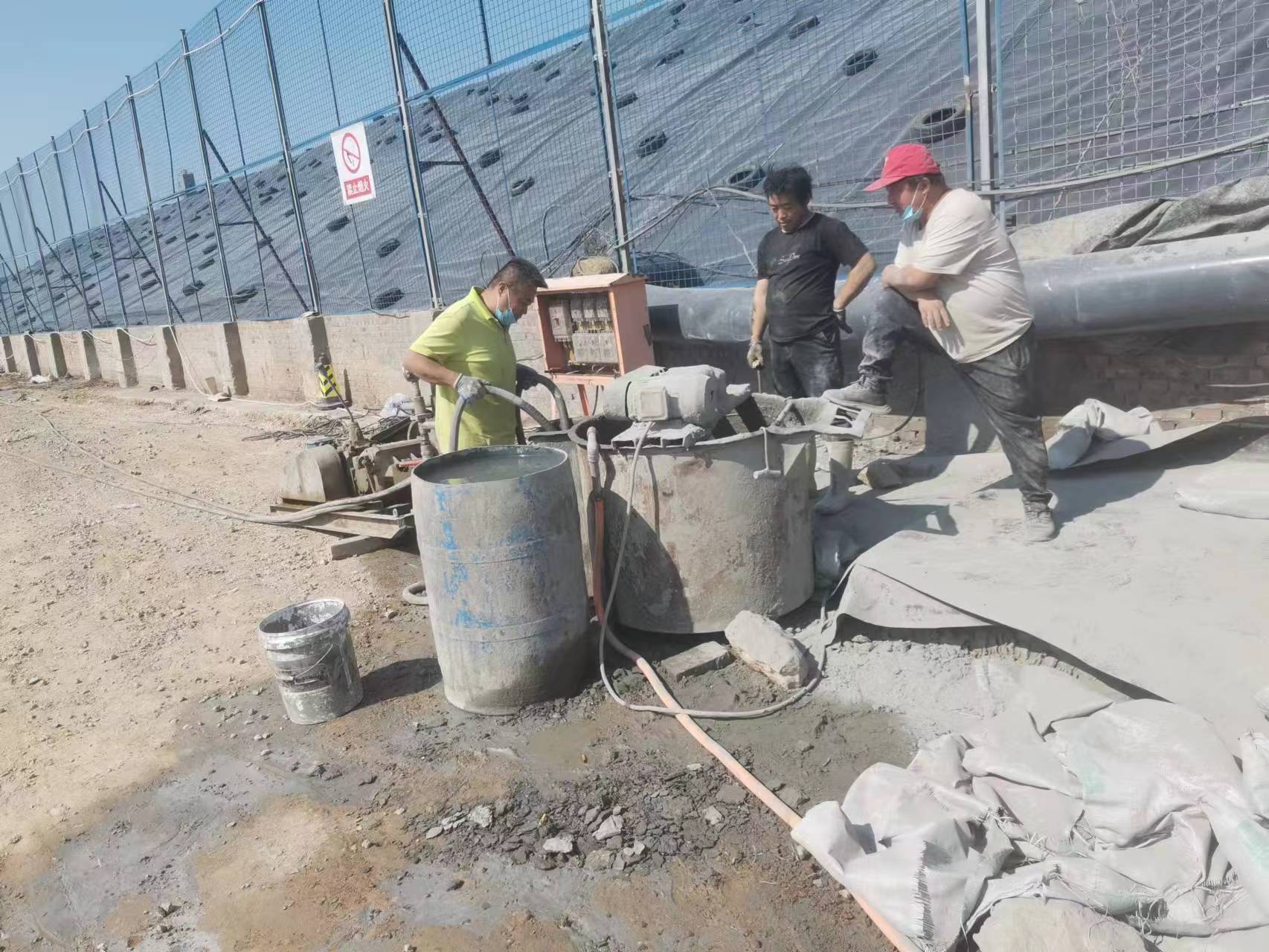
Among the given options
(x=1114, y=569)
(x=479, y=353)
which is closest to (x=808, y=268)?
(x=479, y=353)

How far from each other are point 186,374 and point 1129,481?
52.7ft

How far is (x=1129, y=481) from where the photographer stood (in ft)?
14.8

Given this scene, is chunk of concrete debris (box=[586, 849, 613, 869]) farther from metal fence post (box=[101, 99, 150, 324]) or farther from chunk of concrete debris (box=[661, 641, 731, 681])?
metal fence post (box=[101, 99, 150, 324])

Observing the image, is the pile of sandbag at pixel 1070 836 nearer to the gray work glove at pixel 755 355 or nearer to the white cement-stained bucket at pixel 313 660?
the white cement-stained bucket at pixel 313 660

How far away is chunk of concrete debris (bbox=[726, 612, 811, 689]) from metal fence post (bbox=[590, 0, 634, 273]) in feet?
14.5

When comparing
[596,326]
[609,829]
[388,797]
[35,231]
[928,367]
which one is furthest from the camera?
[35,231]

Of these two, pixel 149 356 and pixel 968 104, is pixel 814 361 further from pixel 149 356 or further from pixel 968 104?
pixel 149 356

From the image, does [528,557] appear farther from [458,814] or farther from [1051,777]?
[1051,777]

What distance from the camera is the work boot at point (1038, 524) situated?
4.10m

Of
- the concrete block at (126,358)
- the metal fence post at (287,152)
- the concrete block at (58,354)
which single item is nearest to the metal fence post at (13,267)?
the concrete block at (58,354)

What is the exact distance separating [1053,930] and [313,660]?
2.95 meters

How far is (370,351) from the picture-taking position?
36.8ft

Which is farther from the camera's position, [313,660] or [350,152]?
[350,152]

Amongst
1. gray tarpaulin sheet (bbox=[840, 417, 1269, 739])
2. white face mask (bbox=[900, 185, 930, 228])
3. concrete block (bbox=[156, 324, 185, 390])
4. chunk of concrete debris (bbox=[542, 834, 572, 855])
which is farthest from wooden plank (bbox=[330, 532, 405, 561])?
concrete block (bbox=[156, 324, 185, 390])
